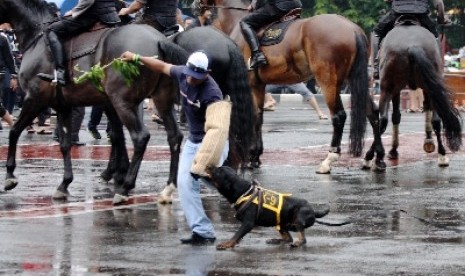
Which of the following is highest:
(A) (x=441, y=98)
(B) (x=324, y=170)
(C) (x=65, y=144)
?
(A) (x=441, y=98)

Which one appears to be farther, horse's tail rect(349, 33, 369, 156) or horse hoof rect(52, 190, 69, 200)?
horse's tail rect(349, 33, 369, 156)

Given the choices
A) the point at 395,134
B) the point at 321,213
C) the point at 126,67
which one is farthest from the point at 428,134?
the point at 321,213

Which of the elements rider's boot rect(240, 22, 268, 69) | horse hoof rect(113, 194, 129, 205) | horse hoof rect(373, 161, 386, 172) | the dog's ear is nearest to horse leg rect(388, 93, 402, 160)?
horse hoof rect(373, 161, 386, 172)

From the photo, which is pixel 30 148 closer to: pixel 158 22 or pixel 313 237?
pixel 158 22

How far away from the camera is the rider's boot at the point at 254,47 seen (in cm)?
1891

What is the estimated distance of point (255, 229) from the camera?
42.1 feet

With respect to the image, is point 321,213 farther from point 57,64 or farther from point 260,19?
point 260,19

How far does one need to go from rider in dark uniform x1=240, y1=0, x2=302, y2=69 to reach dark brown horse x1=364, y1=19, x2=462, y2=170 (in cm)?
148

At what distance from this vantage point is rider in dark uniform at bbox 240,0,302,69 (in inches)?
742

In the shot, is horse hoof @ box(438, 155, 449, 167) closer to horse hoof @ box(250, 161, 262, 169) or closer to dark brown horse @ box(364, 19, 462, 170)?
dark brown horse @ box(364, 19, 462, 170)

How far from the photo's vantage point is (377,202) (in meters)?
14.9

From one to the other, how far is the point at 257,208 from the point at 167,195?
3.46 meters

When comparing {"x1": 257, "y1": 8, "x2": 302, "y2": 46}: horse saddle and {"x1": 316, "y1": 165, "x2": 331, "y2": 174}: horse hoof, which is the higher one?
{"x1": 257, "y1": 8, "x2": 302, "y2": 46}: horse saddle

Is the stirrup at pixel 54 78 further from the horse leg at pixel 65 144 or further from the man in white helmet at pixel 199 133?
the man in white helmet at pixel 199 133
